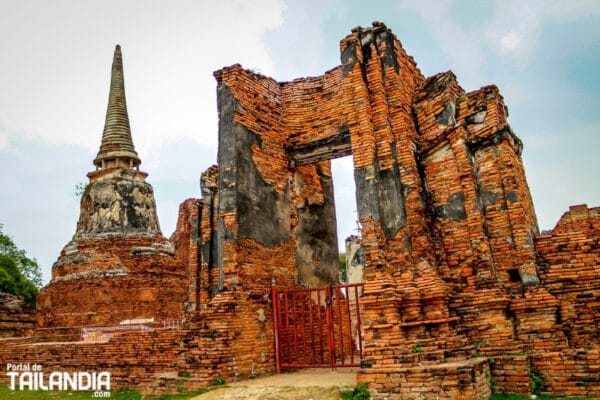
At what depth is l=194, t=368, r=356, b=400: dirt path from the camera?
802 centimetres

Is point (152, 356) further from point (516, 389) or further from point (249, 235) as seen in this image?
point (516, 389)

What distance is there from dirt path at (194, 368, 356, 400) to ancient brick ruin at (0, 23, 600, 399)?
56 cm

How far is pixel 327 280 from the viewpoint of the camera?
42.6 ft

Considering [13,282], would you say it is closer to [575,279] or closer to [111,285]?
[111,285]

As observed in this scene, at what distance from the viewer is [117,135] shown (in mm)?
24500

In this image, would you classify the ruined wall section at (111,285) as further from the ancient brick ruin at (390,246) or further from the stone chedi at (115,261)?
the ancient brick ruin at (390,246)

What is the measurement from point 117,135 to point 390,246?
1860cm

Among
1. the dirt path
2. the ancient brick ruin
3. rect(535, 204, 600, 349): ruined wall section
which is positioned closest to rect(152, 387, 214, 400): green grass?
the ancient brick ruin

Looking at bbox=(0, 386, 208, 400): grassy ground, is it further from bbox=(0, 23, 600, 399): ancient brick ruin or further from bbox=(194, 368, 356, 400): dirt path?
bbox=(194, 368, 356, 400): dirt path

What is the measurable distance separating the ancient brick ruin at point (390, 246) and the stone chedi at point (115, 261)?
193 inches

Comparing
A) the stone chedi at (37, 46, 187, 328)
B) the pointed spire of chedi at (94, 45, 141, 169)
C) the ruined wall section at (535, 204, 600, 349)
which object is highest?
the pointed spire of chedi at (94, 45, 141, 169)

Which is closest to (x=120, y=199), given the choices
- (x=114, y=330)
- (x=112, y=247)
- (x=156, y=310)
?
(x=112, y=247)

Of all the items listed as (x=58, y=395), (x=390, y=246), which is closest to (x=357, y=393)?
(x=390, y=246)

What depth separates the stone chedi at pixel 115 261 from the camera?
65.0 feet
